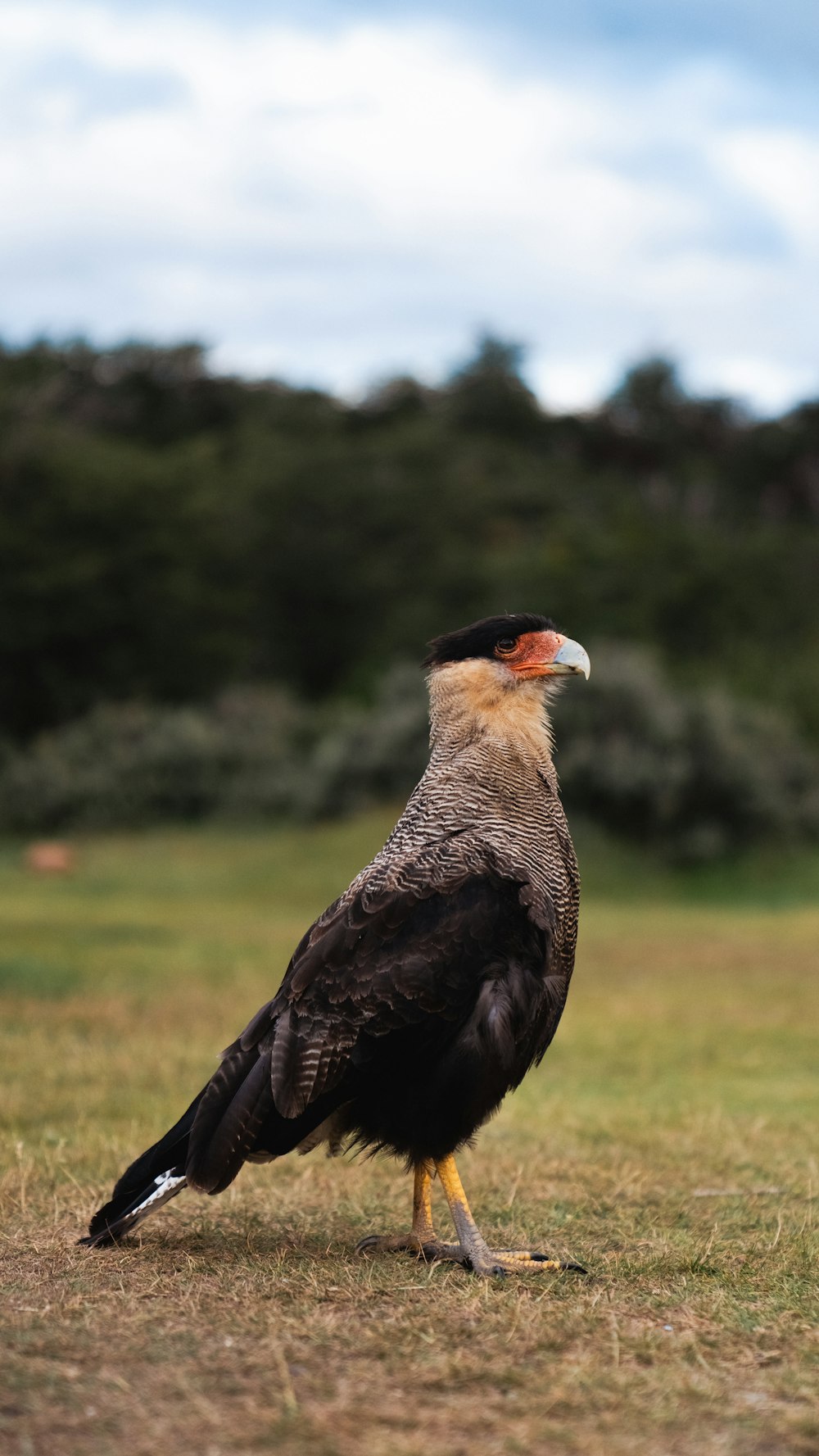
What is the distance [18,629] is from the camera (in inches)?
1329

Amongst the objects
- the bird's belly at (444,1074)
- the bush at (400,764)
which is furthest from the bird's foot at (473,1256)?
the bush at (400,764)

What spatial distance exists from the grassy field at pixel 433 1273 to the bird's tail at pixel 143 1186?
0.09 meters

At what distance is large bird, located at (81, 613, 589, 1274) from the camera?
434 cm

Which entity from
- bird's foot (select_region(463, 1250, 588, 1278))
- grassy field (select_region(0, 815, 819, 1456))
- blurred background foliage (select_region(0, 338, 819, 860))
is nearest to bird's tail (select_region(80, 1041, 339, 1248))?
grassy field (select_region(0, 815, 819, 1456))

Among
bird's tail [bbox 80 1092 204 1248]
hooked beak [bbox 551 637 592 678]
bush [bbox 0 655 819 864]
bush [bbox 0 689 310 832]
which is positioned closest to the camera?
bird's tail [bbox 80 1092 204 1248]

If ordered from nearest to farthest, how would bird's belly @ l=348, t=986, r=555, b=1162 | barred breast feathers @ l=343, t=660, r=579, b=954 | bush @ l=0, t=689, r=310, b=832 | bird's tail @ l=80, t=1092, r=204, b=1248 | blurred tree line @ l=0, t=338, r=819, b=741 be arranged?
bird's belly @ l=348, t=986, r=555, b=1162, bird's tail @ l=80, t=1092, r=204, b=1248, barred breast feathers @ l=343, t=660, r=579, b=954, bush @ l=0, t=689, r=310, b=832, blurred tree line @ l=0, t=338, r=819, b=741

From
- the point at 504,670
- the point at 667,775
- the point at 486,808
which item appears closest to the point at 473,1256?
the point at 486,808

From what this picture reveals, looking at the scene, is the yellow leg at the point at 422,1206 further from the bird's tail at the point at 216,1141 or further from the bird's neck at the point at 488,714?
the bird's neck at the point at 488,714

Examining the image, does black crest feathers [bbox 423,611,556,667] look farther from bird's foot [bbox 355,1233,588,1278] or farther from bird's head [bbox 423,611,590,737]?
bird's foot [bbox 355,1233,588,1278]

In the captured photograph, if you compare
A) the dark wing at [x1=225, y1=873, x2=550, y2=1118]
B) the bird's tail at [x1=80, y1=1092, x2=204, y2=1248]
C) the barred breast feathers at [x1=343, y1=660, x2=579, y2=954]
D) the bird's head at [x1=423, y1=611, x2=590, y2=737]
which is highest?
the bird's head at [x1=423, y1=611, x2=590, y2=737]

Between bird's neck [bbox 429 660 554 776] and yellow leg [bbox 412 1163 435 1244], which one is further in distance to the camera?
bird's neck [bbox 429 660 554 776]

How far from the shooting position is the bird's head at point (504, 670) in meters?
4.87

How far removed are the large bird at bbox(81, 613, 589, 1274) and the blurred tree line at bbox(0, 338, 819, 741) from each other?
27373 millimetres

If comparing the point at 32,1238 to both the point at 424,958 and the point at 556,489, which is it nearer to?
the point at 424,958
